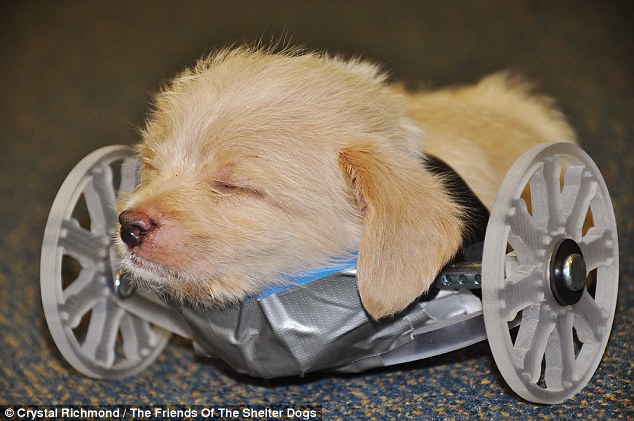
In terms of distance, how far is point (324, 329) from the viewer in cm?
155

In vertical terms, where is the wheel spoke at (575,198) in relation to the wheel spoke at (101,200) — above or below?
above

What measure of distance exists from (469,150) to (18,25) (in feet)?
9.35

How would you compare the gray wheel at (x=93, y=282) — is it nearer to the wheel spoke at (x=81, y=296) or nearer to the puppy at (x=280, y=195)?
→ the wheel spoke at (x=81, y=296)

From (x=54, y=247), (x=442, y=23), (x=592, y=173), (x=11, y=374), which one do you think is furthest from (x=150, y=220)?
(x=442, y=23)

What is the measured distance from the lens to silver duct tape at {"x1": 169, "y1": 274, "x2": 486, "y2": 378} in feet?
5.08

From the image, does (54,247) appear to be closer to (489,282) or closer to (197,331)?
(197,331)

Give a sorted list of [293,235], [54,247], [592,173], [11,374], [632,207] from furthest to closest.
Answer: [632,207] → [11,374] → [54,247] → [592,173] → [293,235]

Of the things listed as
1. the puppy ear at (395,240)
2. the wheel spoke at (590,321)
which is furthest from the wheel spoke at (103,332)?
the wheel spoke at (590,321)

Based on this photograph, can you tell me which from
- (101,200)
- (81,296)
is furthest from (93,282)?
(101,200)

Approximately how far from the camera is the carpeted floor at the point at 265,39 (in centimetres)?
171

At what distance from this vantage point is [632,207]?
265 centimetres

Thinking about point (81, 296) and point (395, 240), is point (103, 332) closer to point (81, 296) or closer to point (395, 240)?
point (81, 296)

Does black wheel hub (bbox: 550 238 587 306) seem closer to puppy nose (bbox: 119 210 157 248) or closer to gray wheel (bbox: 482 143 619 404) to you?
gray wheel (bbox: 482 143 619 404)

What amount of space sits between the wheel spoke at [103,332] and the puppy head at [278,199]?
16.1 inches
